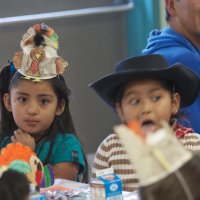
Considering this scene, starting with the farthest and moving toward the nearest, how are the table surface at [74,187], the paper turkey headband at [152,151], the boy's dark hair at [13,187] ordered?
the table surface at [74,187], the boy's dark hair at [13,187], the paper turkey headband at [152,151]

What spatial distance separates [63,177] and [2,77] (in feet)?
1.39

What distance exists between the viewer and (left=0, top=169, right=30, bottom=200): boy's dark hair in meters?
0.79

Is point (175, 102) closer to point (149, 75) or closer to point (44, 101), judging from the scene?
point (149, 75)

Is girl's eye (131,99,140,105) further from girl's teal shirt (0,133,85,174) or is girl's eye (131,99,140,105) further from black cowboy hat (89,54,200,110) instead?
girl's teal shirt (0,133,85,174)

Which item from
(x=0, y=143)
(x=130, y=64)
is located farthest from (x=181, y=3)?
(x=0, y=143)

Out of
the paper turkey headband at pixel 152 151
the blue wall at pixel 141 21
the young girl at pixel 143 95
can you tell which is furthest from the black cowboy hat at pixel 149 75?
the blue wall at pixel 141 21

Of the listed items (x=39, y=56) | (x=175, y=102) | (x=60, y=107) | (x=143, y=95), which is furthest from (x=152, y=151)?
(x=60, y=107)

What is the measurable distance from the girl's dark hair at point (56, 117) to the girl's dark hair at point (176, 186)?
110 cm

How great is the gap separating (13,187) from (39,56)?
902 mm

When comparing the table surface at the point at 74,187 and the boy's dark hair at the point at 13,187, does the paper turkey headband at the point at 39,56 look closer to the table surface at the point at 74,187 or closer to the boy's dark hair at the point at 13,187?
the table surface at the point at 74,187

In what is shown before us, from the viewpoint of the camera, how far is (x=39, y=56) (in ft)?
5.43

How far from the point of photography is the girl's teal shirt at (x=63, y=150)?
176 cm

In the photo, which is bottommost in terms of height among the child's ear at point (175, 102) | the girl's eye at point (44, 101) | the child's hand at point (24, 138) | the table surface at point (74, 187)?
the table surface at point (74, 187)

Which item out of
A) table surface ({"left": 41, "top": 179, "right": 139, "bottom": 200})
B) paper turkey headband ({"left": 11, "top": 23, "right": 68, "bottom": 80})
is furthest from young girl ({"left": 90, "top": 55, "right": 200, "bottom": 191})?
paper turkey headband ({"left": 11, "top": 23, "right": 68, "bottom": 80})
